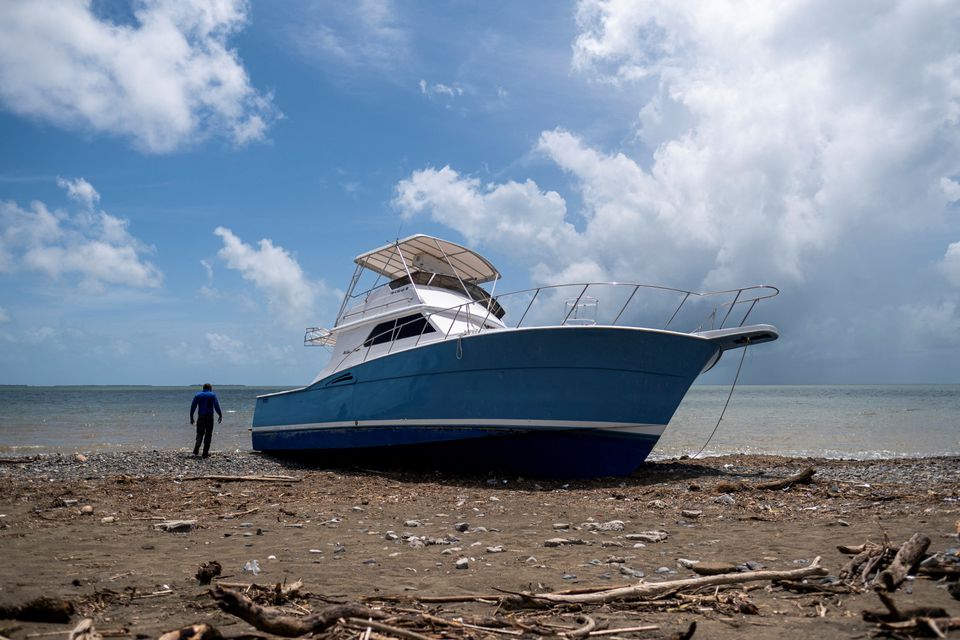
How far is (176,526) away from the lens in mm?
6684

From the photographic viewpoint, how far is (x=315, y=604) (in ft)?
13.2

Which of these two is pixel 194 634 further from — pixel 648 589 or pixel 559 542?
pixel 559 542

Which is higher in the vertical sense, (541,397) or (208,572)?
(541,397)

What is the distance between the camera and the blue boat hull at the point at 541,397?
1034 centimetres

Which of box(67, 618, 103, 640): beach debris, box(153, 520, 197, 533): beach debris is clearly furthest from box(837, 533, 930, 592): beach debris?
box(153, 520, 197, 533): beach debris

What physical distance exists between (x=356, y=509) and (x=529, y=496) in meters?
2.51

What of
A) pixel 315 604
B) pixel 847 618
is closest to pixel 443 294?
pixel 315 604

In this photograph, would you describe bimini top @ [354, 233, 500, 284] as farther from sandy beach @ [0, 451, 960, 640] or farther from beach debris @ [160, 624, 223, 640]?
beach debris @ [160, 624, 223, 640]

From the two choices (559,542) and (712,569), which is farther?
(559,542)

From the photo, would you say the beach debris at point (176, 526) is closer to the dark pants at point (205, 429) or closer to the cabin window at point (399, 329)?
the cabin window at point (399, 329)

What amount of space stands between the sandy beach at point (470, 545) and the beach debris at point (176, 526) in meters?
0.05

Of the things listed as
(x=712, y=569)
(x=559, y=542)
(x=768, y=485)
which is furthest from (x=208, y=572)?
(x=768, y=485)

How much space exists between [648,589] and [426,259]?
1118cm

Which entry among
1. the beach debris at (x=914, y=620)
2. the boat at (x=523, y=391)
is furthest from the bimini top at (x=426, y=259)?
the beach debris at (x=914, y=620)
